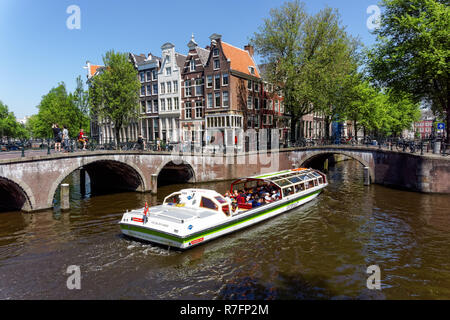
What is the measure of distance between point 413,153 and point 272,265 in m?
20.5

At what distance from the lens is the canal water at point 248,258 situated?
10383 millimetres

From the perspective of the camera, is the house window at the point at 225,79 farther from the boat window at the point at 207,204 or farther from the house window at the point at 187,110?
the boat window at the point at 207,204

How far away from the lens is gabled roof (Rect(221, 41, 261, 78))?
136 feet

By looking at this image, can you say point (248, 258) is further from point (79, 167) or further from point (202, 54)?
point (202, 54)

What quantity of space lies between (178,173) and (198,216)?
66.7ft

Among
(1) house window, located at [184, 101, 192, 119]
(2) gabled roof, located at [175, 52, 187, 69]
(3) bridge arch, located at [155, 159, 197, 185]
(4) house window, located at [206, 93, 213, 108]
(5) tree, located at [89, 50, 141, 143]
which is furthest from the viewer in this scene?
(2) gabled roof, located at [175, 52, 187, 69]

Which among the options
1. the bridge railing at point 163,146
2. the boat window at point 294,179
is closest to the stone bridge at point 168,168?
the bridge railing at point 163,146

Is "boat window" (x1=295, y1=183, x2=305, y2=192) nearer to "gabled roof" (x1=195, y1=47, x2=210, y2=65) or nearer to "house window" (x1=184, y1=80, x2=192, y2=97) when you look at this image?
"house window" (x1=184, y1=80, x2=192, y2=97)

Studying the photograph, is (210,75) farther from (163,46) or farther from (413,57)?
(413,57)

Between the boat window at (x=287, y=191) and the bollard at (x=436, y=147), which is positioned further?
the bollard at (x=436, y=147)

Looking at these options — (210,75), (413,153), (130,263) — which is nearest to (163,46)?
(210,75)

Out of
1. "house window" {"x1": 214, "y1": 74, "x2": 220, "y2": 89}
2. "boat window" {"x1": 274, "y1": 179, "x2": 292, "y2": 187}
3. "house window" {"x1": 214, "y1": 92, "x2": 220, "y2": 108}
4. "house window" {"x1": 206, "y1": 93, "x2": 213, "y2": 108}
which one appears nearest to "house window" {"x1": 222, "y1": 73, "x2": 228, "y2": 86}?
"house window" {"x1": 214, "y1": 74, "x2": 220, "y2": 89}

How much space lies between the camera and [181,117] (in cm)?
4503

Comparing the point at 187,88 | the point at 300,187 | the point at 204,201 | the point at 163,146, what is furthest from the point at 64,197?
the point at 187,88
